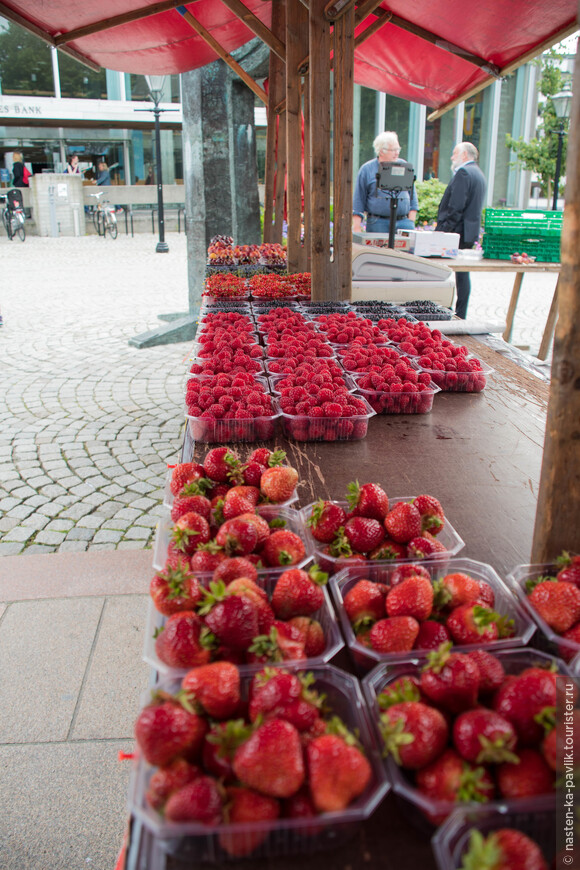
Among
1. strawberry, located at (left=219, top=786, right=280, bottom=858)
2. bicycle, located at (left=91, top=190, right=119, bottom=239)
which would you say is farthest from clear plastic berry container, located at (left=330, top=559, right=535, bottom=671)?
bicycle, located at (left=91, top=190, right=119, bottom=239)

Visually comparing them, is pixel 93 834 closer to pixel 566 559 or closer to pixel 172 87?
pixel 566 559

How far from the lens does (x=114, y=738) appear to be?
220 centimetres

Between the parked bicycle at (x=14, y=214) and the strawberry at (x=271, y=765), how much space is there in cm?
1928

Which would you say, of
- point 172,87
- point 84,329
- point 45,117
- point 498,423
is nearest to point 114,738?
point 498,423

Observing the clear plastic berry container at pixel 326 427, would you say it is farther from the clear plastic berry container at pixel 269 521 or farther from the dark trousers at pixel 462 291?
the dark trousers at pixel 462 291

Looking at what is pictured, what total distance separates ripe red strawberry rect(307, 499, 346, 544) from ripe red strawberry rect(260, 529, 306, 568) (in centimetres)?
10

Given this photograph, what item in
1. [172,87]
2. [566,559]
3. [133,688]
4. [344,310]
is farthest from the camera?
[172,87]

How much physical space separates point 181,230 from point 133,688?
2111 cm

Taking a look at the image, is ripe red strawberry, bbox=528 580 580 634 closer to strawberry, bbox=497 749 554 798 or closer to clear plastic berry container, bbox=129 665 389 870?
strawberry, bbox=497 749 554 798

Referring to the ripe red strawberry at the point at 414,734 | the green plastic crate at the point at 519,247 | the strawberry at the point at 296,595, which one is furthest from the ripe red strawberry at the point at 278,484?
the green plastic crate at the point at 519,247

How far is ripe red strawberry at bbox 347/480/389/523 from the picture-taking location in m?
1.51

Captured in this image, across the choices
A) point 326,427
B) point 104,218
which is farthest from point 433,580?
point 104,218

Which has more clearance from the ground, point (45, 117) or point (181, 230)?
point (45, 117)

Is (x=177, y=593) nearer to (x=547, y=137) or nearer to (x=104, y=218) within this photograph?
(x=547, y=137)
